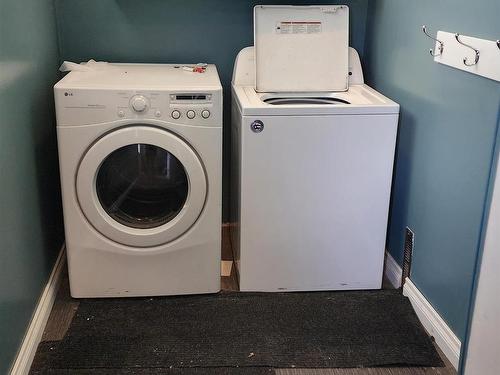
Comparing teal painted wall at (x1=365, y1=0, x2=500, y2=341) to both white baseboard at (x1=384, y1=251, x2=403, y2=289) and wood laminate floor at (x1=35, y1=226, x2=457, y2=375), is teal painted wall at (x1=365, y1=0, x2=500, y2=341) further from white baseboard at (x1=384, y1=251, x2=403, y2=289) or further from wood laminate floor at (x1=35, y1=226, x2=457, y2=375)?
wood laminate floor at (x1=35, y1=226, x2=457, y2=375)

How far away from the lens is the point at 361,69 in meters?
2.64

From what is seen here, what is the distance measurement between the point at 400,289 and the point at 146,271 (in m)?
1.03

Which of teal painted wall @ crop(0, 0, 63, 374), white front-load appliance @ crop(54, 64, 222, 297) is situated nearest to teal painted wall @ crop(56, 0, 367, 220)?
teal painted wall @ crop(0, 0, 63, 374)

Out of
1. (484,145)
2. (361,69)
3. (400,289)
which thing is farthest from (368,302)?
(361,69)

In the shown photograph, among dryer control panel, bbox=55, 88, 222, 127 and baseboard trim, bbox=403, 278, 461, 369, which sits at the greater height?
dryer control panel, bbox=55, 88, 222, 127

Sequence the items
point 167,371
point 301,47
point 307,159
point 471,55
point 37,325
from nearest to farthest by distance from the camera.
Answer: point 471,55 < point 167,371 < point 37,325 < point 307,159 < point 301,47

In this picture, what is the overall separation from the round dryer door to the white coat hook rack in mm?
928

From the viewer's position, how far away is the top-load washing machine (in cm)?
214

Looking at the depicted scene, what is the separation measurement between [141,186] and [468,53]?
1239 millimetres

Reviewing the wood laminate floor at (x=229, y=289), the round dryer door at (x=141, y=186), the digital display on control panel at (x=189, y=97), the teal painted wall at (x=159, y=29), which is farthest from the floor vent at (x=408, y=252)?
the teal painted wall at (x=159, y=29)

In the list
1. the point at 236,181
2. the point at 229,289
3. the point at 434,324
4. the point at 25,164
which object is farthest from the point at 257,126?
the point at 434,324

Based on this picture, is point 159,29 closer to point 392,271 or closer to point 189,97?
point 189,97

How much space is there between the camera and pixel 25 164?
198 centimetres

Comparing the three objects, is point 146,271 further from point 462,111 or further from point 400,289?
point 462,111
